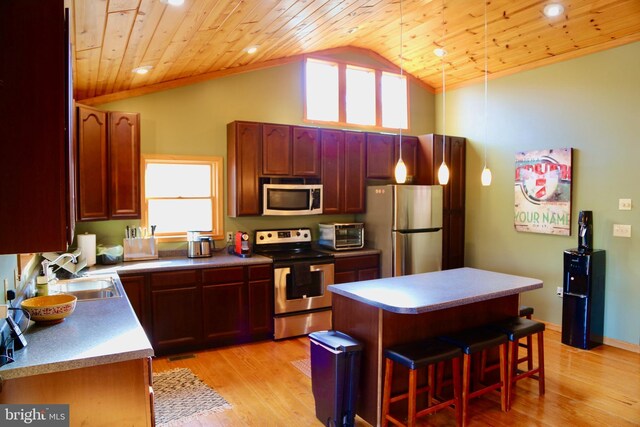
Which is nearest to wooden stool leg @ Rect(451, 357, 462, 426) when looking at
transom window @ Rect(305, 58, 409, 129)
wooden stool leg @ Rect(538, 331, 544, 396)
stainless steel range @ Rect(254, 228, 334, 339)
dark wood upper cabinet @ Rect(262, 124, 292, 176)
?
wooden stool leg @ Rect(538, 331, 544, 396)

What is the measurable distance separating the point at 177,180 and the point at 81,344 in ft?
9.55

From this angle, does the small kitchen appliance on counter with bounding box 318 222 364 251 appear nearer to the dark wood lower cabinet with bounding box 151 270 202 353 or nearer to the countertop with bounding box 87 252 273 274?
the countertop with bounding box 87 252 273 274

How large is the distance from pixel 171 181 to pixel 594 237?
4.47 metres

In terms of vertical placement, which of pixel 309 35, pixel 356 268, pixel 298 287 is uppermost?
pixel 309 35

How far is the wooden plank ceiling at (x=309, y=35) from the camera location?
2830 mm

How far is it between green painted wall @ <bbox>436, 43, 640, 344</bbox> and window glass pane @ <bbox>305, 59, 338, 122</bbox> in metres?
1.79

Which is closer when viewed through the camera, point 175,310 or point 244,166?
point 175,310

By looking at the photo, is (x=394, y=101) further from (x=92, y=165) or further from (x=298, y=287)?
(x=92, y=165)

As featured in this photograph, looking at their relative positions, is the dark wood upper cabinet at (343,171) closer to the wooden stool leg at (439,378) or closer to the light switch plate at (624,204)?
the wooden stool leg at (439,378)

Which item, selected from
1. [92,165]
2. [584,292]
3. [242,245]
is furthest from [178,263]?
[584,292]

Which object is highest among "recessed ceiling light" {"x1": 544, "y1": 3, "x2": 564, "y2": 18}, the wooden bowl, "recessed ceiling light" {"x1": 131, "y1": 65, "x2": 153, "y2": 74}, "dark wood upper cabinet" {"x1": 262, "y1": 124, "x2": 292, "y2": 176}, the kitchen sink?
"recessed ceiling light" {"x1": 544, "y1": 3, "x2": 564, "y2": 18}

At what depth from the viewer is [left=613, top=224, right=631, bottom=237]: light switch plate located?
13.9 feet

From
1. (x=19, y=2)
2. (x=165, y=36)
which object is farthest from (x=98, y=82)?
(x=19, y=2)

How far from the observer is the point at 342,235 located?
5.14 meters
